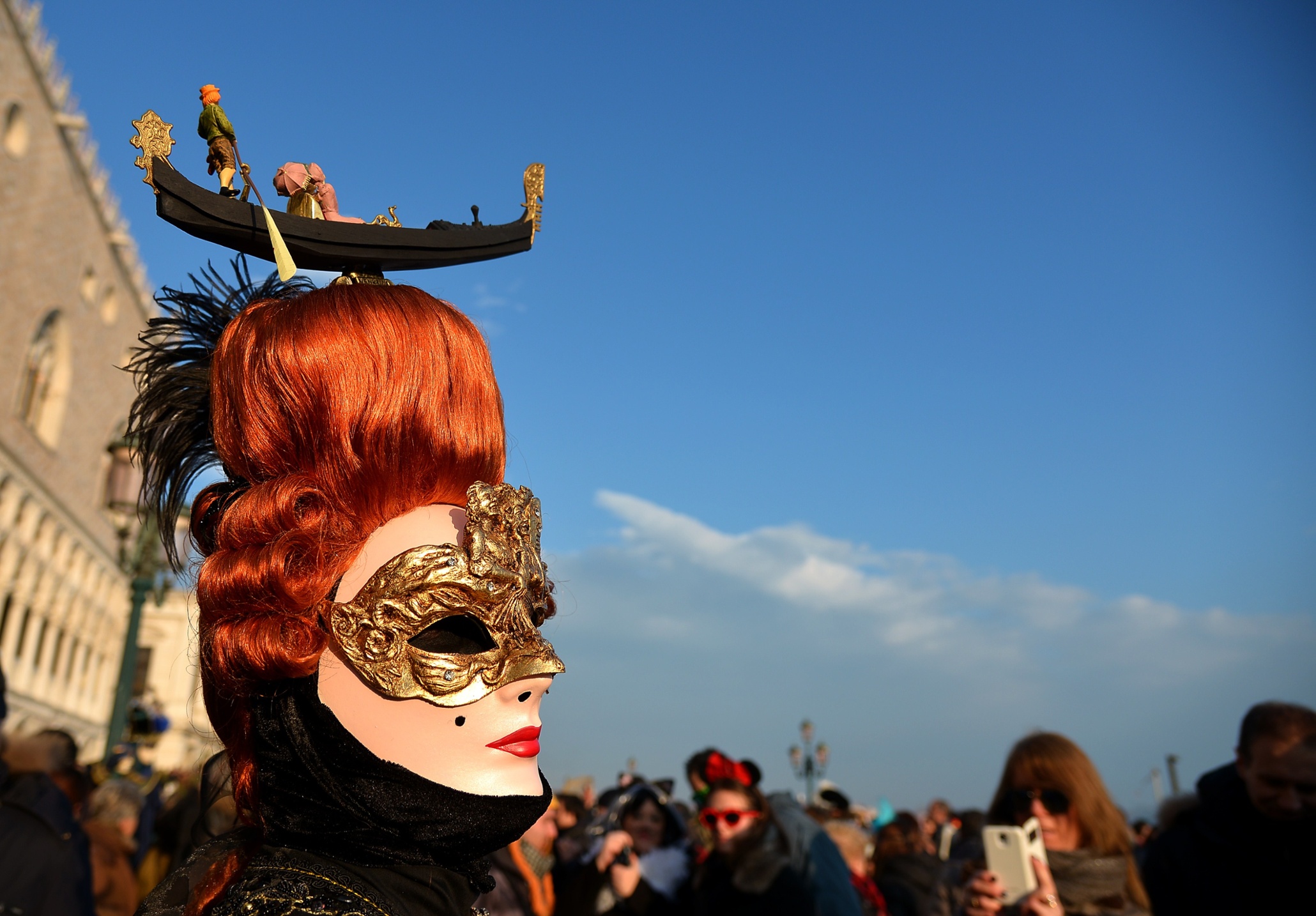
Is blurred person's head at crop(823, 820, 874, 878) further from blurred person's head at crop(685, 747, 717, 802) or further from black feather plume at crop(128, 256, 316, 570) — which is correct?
black feather plume at crop(128, 256, 316, 570)

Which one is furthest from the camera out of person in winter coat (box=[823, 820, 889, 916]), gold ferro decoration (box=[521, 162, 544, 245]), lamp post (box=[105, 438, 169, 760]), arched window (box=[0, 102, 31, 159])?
arched window (box=[0, 102, 31, 159])

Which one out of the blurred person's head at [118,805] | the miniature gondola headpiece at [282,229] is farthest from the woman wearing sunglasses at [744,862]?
the miniature gondola headpiece at [282,229]

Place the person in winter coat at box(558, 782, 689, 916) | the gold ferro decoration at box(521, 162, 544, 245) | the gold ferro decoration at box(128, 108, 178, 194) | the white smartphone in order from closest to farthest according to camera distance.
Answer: the gold ferro decoration at box(128, 108, 178, 194)
the gold ferro decoration at box(521, 162, 544, 245)
the white smartphone
the person in winter coat at box(558, 782, 689, 916)

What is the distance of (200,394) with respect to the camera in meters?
2.13

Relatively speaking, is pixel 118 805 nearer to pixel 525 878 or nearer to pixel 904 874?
pixel 525 878

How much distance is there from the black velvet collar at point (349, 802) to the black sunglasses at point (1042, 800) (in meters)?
2.41

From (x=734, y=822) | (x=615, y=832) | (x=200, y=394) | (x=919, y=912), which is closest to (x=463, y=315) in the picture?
(x=200, y=394)

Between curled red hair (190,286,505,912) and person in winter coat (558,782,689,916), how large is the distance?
4.67 m

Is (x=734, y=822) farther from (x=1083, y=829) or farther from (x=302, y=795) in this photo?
(x=302, y=795)

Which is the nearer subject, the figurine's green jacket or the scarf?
the figurine's green jacket

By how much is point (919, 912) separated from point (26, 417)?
2974 centimetres

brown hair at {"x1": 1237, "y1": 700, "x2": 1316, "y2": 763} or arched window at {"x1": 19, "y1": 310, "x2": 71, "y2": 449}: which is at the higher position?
arched window at {"x1": 19, "y1": 310, "x2": 71, "y2": 449}

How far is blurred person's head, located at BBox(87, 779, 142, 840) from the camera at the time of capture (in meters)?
5.41

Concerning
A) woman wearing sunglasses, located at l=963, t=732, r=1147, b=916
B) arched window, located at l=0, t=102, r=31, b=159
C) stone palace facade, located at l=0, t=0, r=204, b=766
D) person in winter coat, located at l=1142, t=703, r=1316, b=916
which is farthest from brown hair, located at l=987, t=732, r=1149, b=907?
arched window, located at l=0, t=102, r=31, b=159
